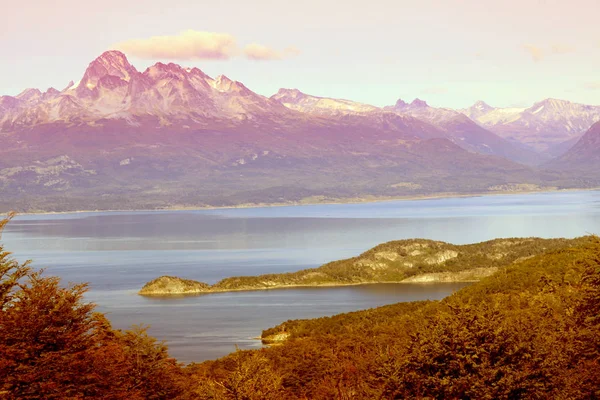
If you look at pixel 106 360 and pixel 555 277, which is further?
pixel 555 277

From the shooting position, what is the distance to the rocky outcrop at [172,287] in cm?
14888

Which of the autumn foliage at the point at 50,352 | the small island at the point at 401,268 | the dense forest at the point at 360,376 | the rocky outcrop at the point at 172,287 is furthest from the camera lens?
the small island at the point at 401,268

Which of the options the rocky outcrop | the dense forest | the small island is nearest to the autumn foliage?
the dense forest

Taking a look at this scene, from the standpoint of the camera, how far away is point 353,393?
42.1m

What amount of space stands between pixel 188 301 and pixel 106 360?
347 feet

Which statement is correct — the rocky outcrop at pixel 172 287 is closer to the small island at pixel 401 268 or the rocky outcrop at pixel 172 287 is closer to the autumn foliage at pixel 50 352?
the small island at pixel 401 268

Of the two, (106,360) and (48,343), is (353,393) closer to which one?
(106,360)

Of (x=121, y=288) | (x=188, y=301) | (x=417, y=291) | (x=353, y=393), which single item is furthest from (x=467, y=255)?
(x=353, y=393)

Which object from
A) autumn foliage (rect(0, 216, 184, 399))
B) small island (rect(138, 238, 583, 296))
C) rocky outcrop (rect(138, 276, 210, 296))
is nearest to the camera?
autumn foliage (rect(0, 216, 184, 399))

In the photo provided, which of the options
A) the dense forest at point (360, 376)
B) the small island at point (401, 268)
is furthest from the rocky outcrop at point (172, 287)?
the dense forest at point (360, 376)

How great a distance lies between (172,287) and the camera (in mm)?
149875

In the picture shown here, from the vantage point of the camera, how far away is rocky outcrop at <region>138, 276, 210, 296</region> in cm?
14888

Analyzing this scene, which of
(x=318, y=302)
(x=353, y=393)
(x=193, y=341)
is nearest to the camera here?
(x=353, y=393)

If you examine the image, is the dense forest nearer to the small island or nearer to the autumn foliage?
the autumn foliage
